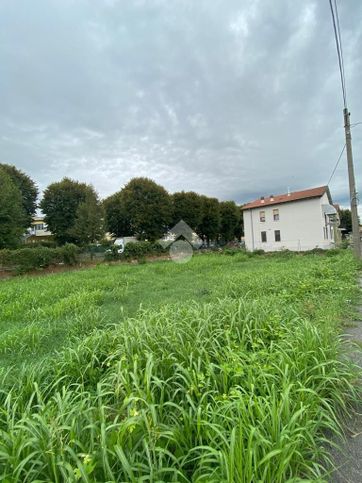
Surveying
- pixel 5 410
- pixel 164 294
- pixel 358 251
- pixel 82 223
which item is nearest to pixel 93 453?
pixel 5 410

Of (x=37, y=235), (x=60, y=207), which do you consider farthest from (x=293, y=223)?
(x=37, y=235)

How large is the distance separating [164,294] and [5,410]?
5631mm

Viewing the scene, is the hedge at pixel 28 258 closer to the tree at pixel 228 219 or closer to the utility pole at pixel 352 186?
the utility pole at pixel 352 186

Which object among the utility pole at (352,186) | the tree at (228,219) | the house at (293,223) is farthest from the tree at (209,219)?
the utility pole at (352,186)

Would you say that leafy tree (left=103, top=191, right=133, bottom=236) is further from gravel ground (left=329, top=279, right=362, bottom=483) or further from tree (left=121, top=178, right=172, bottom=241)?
gravel ground (left=329, top=279, right=362, bottom=483)

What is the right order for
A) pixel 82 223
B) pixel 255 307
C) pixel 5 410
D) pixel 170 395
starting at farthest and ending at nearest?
pixel 82 223 → pixel 255 307 → pixel 170 395 → pixel 5 410

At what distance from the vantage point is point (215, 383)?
2.03 m

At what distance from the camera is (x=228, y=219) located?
1781 inches

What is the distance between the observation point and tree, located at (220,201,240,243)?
147 feet

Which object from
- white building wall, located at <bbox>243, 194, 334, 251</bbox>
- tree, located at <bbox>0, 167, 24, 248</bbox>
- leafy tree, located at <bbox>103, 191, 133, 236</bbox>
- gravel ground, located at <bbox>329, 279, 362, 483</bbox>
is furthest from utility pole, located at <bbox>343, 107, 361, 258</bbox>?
leafy tree, located at <bbox>103, 191, 133, 236</bbox>

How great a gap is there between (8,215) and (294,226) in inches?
1007

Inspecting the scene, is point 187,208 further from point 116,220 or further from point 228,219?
point 228,219

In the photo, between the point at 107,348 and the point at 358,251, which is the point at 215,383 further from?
the point at 358,251

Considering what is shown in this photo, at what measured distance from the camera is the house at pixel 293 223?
2619 cm
